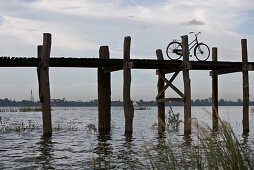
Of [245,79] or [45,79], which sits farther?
[245,79]

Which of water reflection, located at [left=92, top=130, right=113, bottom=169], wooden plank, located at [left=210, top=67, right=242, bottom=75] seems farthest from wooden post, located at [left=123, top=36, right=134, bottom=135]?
wooden plank, located at [left=210, top=67, right=242, bottom=75]

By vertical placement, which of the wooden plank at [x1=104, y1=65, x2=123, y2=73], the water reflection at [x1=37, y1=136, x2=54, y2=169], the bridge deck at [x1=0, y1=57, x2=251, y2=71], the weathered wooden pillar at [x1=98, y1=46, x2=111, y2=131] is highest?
the bridge deck at [x1=0, y1=57, x2=251, y2=71]

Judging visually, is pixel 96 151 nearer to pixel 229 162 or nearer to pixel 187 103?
pixel 187 103

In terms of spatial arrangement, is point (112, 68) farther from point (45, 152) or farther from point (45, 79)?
point (45, 152)

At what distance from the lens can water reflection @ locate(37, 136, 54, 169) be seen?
34.7 feet

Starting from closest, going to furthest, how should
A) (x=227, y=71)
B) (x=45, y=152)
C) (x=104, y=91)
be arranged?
(x=45, y=152) → (x=104, y=91) → (x=227, y=71)

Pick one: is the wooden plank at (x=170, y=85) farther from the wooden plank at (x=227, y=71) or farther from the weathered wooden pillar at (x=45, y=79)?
the weathered wooden pillar at (x=45, y=79)

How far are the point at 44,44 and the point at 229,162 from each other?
11.5 m

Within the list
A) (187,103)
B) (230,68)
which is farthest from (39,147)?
(230,68)

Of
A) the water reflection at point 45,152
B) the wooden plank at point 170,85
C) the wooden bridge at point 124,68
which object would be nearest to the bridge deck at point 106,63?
the wooden bridge at point 124,68

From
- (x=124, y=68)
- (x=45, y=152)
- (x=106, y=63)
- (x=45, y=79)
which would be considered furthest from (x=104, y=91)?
(x=45, y=152)

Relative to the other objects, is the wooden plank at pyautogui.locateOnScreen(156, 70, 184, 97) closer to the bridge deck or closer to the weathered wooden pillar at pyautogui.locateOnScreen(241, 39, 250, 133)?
the bridge deck

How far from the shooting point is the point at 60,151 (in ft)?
43.1

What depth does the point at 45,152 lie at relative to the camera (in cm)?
1291
